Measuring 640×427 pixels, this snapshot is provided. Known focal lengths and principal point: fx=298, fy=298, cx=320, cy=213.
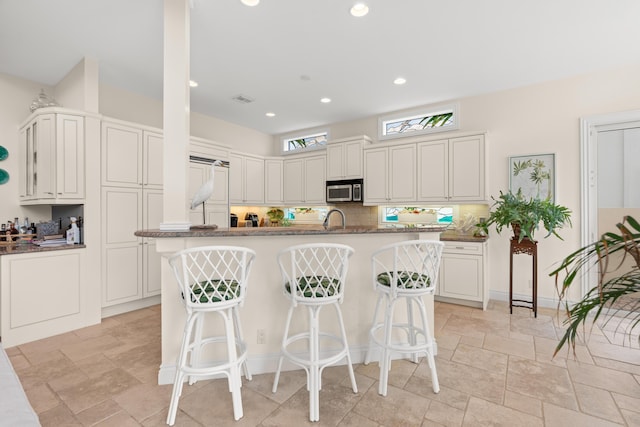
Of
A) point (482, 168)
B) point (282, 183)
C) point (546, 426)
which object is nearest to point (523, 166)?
point (482, 168)

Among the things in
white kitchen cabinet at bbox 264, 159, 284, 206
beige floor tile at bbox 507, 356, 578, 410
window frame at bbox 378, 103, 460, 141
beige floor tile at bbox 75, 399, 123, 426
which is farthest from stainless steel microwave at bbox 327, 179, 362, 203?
beige floor tile at bbox 75, 399, 123, 426

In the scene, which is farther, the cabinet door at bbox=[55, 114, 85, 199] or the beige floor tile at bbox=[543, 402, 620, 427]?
the cabinet door at bbox=[55, 114, 85, 199]

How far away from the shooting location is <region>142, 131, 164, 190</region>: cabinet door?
153 inches

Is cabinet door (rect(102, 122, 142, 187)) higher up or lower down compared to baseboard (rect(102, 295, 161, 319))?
higher up

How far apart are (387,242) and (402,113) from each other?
315 cm

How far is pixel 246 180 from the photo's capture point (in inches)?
219

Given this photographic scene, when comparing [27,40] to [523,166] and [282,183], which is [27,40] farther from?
[523,166]

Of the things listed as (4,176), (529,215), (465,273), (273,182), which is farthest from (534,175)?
(4,176)

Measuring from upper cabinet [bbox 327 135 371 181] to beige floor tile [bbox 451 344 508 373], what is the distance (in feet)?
10.2

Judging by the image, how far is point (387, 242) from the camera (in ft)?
8.48

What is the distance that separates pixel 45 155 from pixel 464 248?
5.06 m

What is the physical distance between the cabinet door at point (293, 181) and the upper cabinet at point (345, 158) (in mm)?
687

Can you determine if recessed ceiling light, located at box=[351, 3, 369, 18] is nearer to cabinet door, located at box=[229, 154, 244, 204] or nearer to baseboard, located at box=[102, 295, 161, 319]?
cabinet door, located at box=[229, 154, 244, 204]

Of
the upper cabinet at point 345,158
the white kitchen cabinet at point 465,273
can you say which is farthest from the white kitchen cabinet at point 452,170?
the upper cabinet at point 345,158
